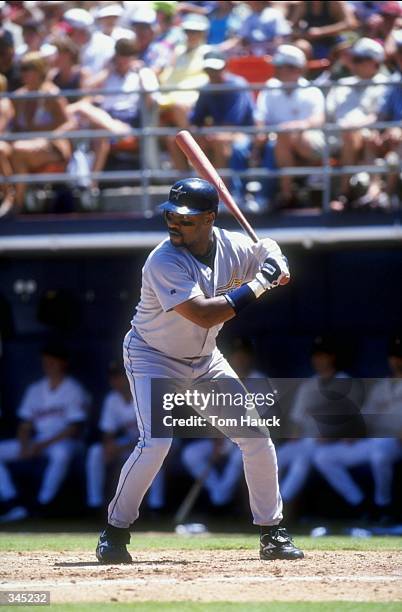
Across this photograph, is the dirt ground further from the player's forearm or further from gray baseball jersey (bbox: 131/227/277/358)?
the player's forearm

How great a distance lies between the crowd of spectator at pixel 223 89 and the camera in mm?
9406

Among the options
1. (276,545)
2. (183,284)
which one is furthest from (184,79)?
(276,545)

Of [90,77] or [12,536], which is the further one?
[90,77]

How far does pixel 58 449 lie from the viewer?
10156mm

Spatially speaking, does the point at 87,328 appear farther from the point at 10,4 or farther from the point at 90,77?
the point at 10,4

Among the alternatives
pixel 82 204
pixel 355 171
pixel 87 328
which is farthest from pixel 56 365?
pixel 355 171

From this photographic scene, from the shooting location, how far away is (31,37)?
1096 centimetres

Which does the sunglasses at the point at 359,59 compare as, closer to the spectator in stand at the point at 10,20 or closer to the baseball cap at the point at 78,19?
the baseball cap at the point at 78,19

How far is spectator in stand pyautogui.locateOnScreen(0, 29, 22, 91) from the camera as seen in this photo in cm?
1061

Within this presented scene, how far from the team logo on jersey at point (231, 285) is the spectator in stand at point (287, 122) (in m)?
3.64

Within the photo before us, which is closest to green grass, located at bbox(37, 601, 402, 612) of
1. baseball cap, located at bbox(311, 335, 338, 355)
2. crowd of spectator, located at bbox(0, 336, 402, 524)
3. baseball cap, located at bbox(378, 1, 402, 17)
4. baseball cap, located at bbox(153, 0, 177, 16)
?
crowd of spectator, located at bbox(0, 336, 402, 524)

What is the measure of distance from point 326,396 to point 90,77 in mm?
3477

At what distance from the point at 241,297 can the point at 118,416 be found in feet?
15.9

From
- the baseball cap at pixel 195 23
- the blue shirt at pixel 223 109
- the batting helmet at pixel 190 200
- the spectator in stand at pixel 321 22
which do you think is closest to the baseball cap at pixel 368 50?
the spectator in stand at pixel 321 22
